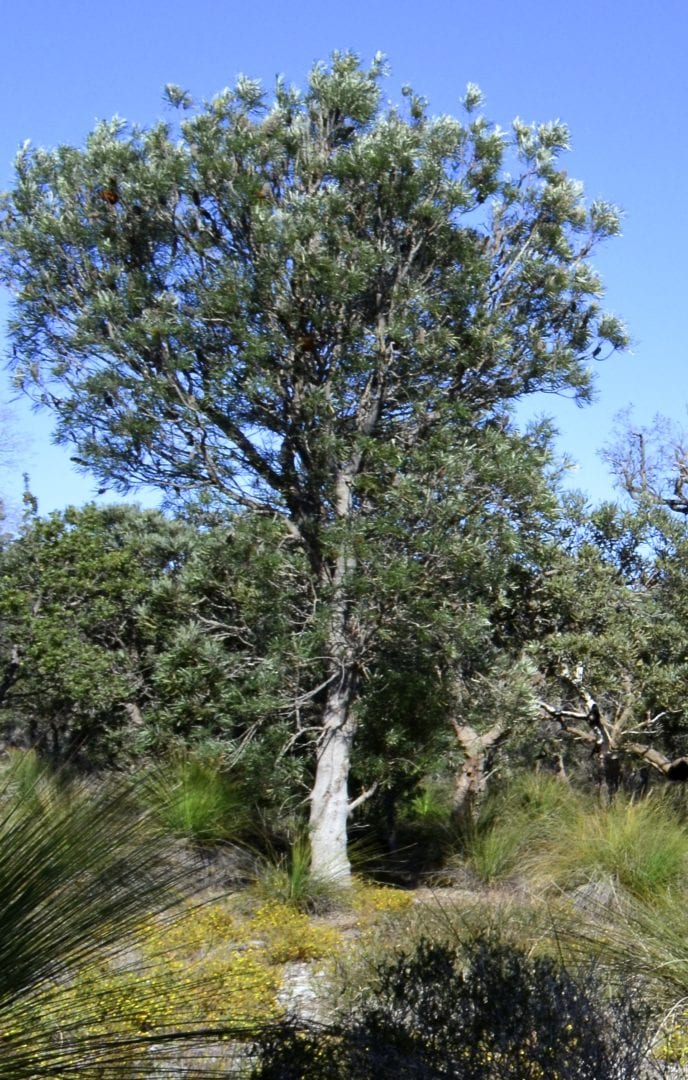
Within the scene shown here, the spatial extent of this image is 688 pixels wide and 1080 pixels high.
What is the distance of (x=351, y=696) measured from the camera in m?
10.4

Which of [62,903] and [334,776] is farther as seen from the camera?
[334,776]

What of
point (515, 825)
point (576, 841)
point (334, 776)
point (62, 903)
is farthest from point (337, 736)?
point (62, 903)

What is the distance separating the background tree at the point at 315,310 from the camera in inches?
384

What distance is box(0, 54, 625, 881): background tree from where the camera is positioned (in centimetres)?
975

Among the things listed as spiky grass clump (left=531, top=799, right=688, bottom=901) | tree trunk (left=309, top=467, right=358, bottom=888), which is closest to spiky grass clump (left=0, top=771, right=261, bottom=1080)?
spiky grass clump (left=531, top=799, right=688, bottom=901)

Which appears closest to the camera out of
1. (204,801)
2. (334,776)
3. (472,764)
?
(334,776)

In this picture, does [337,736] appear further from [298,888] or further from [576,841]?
[576,841]

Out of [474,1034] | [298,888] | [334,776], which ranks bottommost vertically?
[474,1034]

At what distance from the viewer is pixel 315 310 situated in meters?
10.0

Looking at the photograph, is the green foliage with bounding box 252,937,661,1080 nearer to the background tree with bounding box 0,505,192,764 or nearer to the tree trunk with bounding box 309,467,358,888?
the tree trunk with bounding box 309,467,358,888

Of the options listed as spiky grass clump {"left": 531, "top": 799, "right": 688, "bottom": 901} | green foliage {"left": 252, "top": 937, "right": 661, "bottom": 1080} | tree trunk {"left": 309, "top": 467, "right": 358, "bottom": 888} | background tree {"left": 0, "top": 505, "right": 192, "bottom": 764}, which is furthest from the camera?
background tree {"left": 0, "top": 505, "right": 192, "bottom": 764}

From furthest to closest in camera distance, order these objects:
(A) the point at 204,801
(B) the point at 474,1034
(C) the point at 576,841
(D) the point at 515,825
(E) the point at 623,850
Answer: (D) the point at 515,825 < (A) the point at 204,801 < (C) the point at 576,841 < (E) the point at 623,850 < (B) the point at 474,1034

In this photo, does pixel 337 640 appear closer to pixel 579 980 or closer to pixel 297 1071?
pixel 579 980

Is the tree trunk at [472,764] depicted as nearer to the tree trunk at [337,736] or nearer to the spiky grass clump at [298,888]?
the tree trunk at [337,736]
